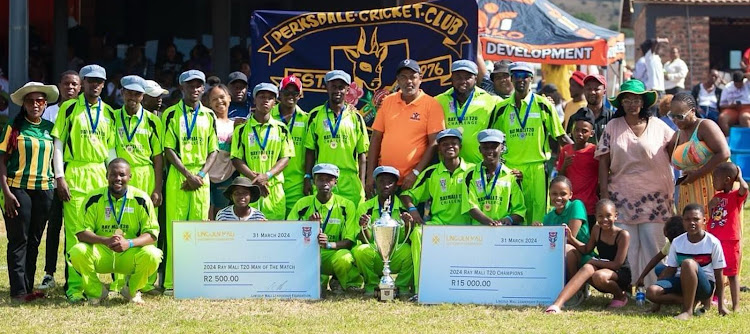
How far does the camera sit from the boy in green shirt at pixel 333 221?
10805 millimetres

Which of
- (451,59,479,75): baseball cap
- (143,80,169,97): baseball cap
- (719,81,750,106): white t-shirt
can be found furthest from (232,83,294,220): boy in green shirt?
(719,81,750,106): white t-shirt

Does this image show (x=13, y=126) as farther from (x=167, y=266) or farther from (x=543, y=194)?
(x=543, y=194)

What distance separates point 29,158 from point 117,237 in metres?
1.04

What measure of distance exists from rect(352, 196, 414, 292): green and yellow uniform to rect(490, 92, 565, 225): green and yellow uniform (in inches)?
42.6

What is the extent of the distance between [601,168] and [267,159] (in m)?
2.86

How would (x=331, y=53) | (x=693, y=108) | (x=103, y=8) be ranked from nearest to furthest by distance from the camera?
(x=693, y=108) → (x=331, y=53) → (x=103, y=8)

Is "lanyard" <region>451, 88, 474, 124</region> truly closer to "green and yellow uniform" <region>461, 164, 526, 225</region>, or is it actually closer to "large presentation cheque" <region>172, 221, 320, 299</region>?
"green and yellow uniform" <region>461, 164, 526, 225</region>

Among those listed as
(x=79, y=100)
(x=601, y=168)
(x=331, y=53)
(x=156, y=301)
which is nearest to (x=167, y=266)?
(x=156, y=301)

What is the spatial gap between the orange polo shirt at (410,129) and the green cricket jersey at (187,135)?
1.53 m

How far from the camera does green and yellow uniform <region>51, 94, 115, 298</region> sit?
10586 millimetres

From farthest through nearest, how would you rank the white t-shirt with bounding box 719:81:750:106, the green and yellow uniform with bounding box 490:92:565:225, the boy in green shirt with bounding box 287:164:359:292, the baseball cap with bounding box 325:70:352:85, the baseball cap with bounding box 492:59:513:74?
the white t-shirt with bounding box 719:81:750:106 < the baseball cap with bounding box 492:59:513:74 < the baseball cap with bounding box 325:70:352:85 < the green and yellow uniform with bounding box 490:92:565:225 < the boy in green shirt with bounding box 287:164:359:292

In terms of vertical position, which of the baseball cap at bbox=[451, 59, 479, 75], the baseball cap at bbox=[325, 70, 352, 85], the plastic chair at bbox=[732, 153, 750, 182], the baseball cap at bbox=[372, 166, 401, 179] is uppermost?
the baseball cap at bbox=[451, 59, 479, 75]

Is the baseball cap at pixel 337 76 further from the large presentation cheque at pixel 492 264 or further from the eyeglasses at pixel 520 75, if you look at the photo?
the large presentation cheque at pixel 492 264

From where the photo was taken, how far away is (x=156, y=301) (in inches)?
406
